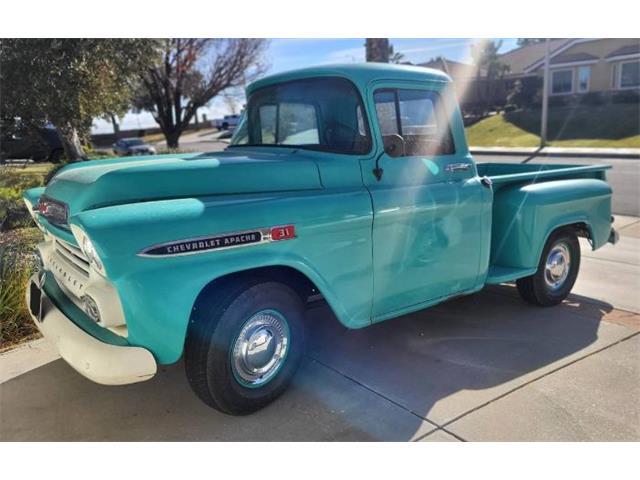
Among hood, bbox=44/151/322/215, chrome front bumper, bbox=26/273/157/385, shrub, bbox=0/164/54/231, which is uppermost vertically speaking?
hood, bbox=44/151/322/215

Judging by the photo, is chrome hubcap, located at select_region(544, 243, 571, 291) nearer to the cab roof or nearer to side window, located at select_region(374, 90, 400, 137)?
the cab roof

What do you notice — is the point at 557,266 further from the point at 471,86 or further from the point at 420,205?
the point at 471,86

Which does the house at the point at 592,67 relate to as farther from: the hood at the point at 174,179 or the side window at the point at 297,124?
the hood at the point at 174,179

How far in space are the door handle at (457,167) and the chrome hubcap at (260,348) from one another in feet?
5.86

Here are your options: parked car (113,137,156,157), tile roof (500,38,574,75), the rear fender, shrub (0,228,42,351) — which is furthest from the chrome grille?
tile roof (500,38,574,75)

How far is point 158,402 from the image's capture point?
342 centimetres

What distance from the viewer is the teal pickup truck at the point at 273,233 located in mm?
2732

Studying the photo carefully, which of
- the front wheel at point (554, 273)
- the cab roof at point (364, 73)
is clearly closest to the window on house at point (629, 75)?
the front wheel at point (554, 273)

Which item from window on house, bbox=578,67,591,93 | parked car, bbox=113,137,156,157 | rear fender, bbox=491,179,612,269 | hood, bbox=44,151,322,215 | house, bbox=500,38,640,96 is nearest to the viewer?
hood, bbox=44,151,322,215

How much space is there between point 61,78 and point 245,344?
7455 mm

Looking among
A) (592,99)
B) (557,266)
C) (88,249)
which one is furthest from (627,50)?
(88,249)

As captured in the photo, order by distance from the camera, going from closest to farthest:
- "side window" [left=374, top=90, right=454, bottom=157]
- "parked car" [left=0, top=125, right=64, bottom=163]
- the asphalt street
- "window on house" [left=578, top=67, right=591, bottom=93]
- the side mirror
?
the side mirror, "side window" [left=374, top=90, right=454, bottom=157], "parked car" [left=0, top=125, right=64, bottom=163], the asphalt street, "window on house" [left=578, top=67, right=591, bottom=93]

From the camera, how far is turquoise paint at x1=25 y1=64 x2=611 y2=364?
2.72m

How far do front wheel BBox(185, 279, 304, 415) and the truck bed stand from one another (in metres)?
2.26
